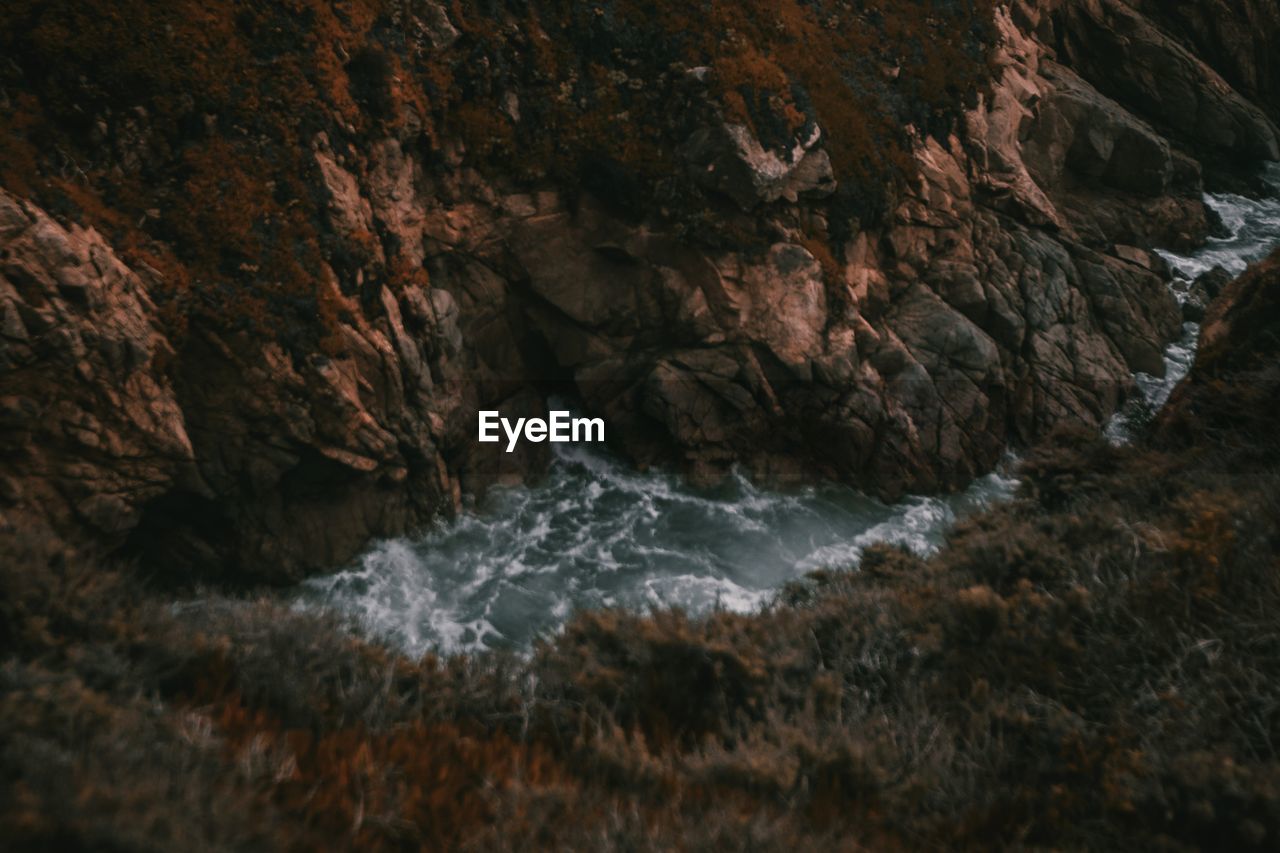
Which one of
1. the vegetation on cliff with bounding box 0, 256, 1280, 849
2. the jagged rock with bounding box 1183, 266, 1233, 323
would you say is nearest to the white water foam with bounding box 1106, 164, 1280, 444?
the jagged rock with bounding box 1183, 266, 1233, 323

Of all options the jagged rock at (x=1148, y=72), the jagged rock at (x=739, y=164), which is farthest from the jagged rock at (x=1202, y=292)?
the jagged rock at (x=739, y=164)

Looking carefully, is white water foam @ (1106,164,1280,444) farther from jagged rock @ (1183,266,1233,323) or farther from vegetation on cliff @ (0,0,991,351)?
vegetation on cliff @ (0,0,991,351)

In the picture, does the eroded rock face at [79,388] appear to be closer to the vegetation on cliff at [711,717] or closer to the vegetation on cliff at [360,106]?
the vegetation on cliff at [360,106]

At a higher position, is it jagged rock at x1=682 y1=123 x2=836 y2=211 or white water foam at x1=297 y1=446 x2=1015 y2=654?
jagged rock at x1=682 y1=123 x2=836 y2=211

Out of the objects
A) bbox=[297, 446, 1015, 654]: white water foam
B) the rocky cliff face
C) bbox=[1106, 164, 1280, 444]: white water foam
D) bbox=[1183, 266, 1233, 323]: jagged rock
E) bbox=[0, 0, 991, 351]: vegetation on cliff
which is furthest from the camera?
bbox=[1183, 266, 1233, 323]: jagged rock

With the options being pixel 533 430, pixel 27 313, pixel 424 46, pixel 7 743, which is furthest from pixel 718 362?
pixel 7 743

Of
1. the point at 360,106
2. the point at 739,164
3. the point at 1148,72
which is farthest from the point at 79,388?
the point at 1148,72

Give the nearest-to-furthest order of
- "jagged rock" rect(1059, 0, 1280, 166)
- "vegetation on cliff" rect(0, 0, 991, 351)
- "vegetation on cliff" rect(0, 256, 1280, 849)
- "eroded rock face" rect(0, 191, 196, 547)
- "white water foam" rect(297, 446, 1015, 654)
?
"vegetation on cliff" rect(0, 256, 1280, 849) → "eroded rock face" rect(0, 191, 196, 547) → "vegetation on cliff" rect(0, 0, 991, 351) → "white water foam" rect(297, 446, 1015, 654) → "jagged rock" rect(1059, 0, 1280, 166)
